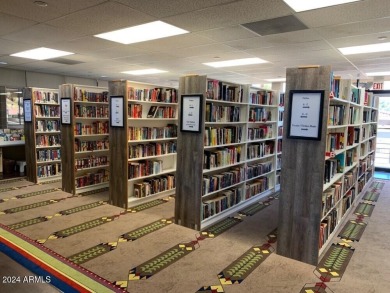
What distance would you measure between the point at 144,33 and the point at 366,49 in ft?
12.2

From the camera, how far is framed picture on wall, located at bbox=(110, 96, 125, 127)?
4.72 metres

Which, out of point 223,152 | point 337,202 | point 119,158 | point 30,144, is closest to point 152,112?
point 119,158

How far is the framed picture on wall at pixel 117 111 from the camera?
472 cm

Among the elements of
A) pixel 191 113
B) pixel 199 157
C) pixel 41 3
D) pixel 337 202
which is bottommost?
pixel 337 202

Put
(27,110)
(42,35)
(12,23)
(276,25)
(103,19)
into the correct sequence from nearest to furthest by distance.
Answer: (103,19), (276,25), (12,23), (42,35), (27,110)

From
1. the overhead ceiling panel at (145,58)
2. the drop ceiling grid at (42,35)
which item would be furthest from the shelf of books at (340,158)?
the drop ceiling grid at (42,35)

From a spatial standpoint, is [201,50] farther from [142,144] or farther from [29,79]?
[29,79]

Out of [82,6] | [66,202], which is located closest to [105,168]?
[66,202]

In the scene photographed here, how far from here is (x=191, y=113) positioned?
4023 mm

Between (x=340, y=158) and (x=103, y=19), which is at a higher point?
(x=103, y=19)

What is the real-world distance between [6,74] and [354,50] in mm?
8904

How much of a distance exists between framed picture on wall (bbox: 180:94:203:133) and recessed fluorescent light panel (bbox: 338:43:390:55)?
9.26 feet

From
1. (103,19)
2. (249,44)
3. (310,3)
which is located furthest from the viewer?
(249,44)

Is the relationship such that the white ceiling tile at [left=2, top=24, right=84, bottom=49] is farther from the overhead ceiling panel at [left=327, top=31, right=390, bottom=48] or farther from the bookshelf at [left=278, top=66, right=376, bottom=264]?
the overhead ceiling panel at [left=327, top=31, right=390, bottom=48]
